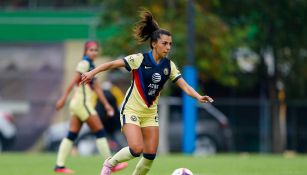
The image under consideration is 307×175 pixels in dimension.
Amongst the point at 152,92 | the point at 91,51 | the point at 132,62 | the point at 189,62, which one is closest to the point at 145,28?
the point at 132,62

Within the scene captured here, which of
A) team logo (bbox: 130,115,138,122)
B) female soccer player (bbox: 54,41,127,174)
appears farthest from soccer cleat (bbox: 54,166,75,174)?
team logo (bbox: 130,115,138,122)

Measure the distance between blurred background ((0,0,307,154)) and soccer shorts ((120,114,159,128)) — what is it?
13340mm

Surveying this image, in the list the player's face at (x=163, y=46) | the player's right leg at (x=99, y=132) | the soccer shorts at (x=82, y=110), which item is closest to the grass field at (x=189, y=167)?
the player's right leg at (x=99, y=132)

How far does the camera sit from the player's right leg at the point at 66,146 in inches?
622

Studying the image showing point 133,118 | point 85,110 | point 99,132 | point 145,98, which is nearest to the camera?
point 133,118

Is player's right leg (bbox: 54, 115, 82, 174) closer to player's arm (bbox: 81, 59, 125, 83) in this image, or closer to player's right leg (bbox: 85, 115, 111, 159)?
player's right leg (bbox: 85, 115, 111, 159)

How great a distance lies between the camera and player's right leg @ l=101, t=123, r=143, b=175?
11.9 metres

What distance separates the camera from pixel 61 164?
15.8 m

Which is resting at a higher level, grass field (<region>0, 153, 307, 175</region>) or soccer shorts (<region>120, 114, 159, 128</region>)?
soccer shorts (<region>120, 114, 159, 128</region>)

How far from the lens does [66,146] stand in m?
16.0

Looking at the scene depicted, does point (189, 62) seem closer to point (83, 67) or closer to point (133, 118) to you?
point (83, 67)

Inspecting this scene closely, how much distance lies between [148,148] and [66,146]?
4.12 meters

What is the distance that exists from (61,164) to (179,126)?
14.7 m

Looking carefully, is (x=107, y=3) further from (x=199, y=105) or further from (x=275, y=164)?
(x=275, y=164)
